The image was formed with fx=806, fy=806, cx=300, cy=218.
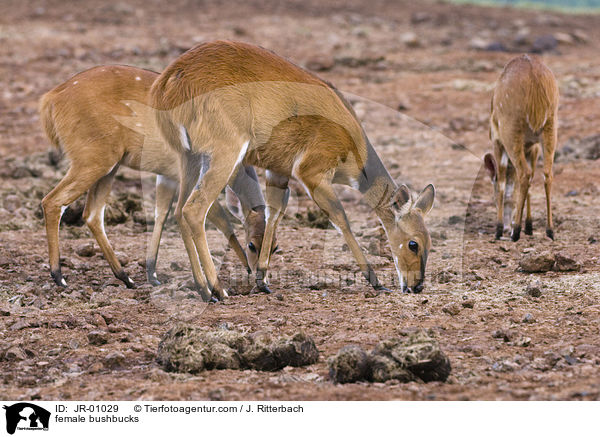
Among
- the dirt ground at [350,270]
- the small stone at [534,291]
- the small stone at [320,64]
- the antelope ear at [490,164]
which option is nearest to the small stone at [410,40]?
the dirt ground at [350,270]

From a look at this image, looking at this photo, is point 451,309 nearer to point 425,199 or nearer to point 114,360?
point 425,199

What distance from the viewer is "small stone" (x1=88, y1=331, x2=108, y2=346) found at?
5855 millimetres

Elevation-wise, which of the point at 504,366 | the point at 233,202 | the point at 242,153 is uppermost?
the point at 242,153

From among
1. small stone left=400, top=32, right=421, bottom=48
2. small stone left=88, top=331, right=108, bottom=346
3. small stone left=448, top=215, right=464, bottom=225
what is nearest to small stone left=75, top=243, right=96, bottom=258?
small stone left=88, top=331, right=108, bottom=346

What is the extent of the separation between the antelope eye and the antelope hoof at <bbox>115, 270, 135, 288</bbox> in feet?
8.73

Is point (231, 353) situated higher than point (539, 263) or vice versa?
point (231, 353)

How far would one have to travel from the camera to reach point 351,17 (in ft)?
80.9

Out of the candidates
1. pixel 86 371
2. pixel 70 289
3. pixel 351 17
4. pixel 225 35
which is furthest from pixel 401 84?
pixel 86 371

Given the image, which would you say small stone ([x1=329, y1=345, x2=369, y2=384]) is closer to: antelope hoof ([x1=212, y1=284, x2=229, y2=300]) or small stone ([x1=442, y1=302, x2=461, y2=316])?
small stone ([x1=442, y1=302, x2=461, y2=316])

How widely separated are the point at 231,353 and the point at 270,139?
102 inches

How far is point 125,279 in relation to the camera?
7.78 m

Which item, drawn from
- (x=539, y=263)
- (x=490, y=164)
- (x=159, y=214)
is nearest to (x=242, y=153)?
(x=159, y=214)

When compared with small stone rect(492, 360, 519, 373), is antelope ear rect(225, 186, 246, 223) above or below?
below

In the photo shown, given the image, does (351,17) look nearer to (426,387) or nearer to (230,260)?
(230,260)
